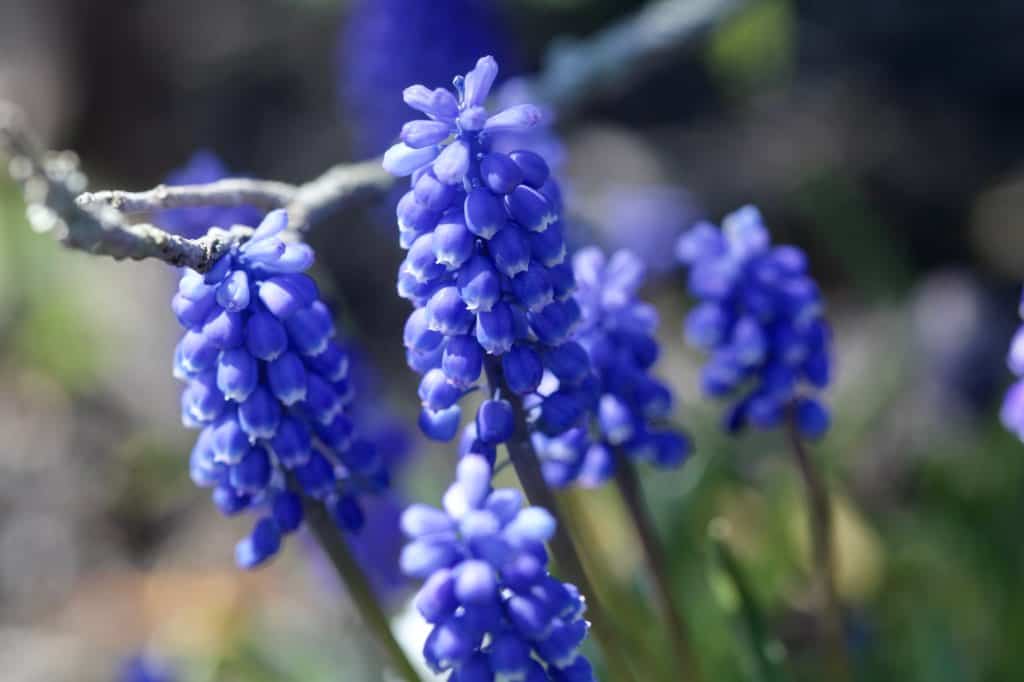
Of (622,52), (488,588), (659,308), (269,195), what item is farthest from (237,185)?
(659,308)

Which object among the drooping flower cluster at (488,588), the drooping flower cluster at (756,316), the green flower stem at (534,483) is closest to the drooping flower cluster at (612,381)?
the drooping flower cluster at (756,316)

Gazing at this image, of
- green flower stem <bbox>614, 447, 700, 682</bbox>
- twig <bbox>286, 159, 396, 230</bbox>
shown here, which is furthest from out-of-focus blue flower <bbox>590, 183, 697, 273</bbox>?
green flower stem <bbox>614, 447, 700, 682</bbox>

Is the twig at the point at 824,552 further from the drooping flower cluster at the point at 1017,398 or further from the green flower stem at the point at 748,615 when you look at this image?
the drooping flower cluster at the point at 1017,398

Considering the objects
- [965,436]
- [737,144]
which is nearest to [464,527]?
[965,436]

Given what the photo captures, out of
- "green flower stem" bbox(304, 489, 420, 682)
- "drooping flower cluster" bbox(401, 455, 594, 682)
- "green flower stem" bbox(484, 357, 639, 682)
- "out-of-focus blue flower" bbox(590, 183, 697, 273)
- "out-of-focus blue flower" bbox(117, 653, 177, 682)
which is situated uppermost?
"out-of-focus blue flower" bbox(590, 183, 697, 273)

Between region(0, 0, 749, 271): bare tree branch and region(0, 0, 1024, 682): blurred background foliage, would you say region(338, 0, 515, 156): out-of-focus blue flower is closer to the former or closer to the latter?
region(0, 0, 1024, 682): blurred background foliage

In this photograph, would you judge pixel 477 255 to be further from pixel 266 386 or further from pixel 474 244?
pixel 266 386

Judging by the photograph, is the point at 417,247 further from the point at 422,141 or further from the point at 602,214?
the point at 602,214
